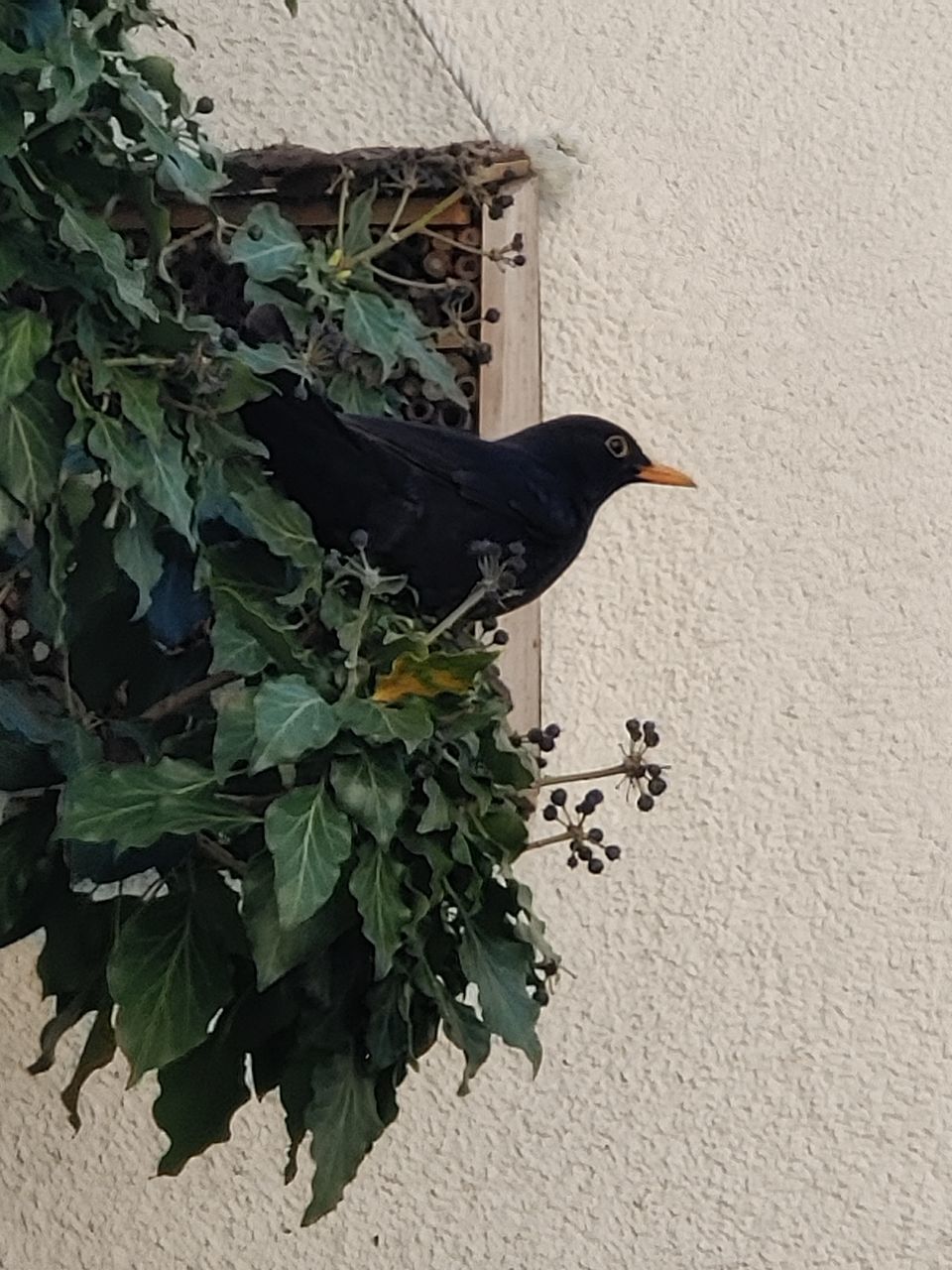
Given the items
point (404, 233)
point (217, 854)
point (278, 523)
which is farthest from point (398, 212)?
point (217, 854)

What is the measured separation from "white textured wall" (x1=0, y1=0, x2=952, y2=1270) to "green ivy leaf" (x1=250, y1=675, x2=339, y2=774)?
47 cm

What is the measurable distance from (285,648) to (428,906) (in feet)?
0.32

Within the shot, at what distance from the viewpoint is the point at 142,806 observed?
1.62ft

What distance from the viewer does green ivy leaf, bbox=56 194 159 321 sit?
1.59 feet

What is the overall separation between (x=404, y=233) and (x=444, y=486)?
146mm

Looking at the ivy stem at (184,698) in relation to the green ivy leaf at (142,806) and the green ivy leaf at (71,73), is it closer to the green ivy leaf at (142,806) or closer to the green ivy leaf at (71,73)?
the green ivy leaf at (142,806)

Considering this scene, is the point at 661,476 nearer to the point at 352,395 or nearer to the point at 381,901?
the point at 352,395

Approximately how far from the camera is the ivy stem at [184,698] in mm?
579

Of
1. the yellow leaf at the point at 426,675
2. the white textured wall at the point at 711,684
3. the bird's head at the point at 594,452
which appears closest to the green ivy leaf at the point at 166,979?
the yellow leaf at the point at 426,675

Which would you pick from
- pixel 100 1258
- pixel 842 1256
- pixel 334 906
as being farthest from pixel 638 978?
pixel 334 906

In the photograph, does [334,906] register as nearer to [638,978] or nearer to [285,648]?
[285,648]

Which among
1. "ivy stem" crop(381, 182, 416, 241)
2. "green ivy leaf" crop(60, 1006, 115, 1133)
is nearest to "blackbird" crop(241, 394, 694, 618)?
"ivy stem" crop(381, 182, 416, 241)

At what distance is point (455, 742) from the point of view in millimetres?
548

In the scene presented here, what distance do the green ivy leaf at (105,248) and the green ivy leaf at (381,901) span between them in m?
0.19
